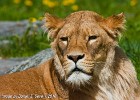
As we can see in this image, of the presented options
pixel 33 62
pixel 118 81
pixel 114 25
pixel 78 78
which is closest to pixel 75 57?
pixel 78 78

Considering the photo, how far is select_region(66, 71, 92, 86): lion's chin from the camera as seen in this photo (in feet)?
24.0

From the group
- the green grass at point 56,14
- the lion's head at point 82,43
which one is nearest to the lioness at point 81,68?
the lion's head at point 82,43

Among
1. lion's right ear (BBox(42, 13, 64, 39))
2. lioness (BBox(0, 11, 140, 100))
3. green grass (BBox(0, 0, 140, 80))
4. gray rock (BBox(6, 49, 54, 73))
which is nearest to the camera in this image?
lioness (BBox(0, 11, 140, 100))

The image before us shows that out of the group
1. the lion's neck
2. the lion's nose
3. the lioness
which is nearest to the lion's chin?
the lioness

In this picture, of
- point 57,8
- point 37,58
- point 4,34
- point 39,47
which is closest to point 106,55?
point 37,58

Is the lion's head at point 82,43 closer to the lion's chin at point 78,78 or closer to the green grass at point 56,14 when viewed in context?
the lion's chin at point 78,78

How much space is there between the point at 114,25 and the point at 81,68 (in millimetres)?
730

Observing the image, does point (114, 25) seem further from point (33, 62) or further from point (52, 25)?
point (33, 62)

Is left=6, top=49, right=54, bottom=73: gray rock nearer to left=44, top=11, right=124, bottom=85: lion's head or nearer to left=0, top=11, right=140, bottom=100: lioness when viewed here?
left=0, top=11, right=140, bottom=100: lioness

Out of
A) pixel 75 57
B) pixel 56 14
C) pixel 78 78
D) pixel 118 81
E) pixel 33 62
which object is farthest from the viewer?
pixel 56 14

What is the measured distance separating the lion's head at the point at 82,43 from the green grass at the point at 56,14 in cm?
194

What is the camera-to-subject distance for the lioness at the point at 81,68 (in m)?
7.40

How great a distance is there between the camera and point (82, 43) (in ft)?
24.4

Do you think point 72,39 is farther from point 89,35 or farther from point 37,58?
point 37,58
